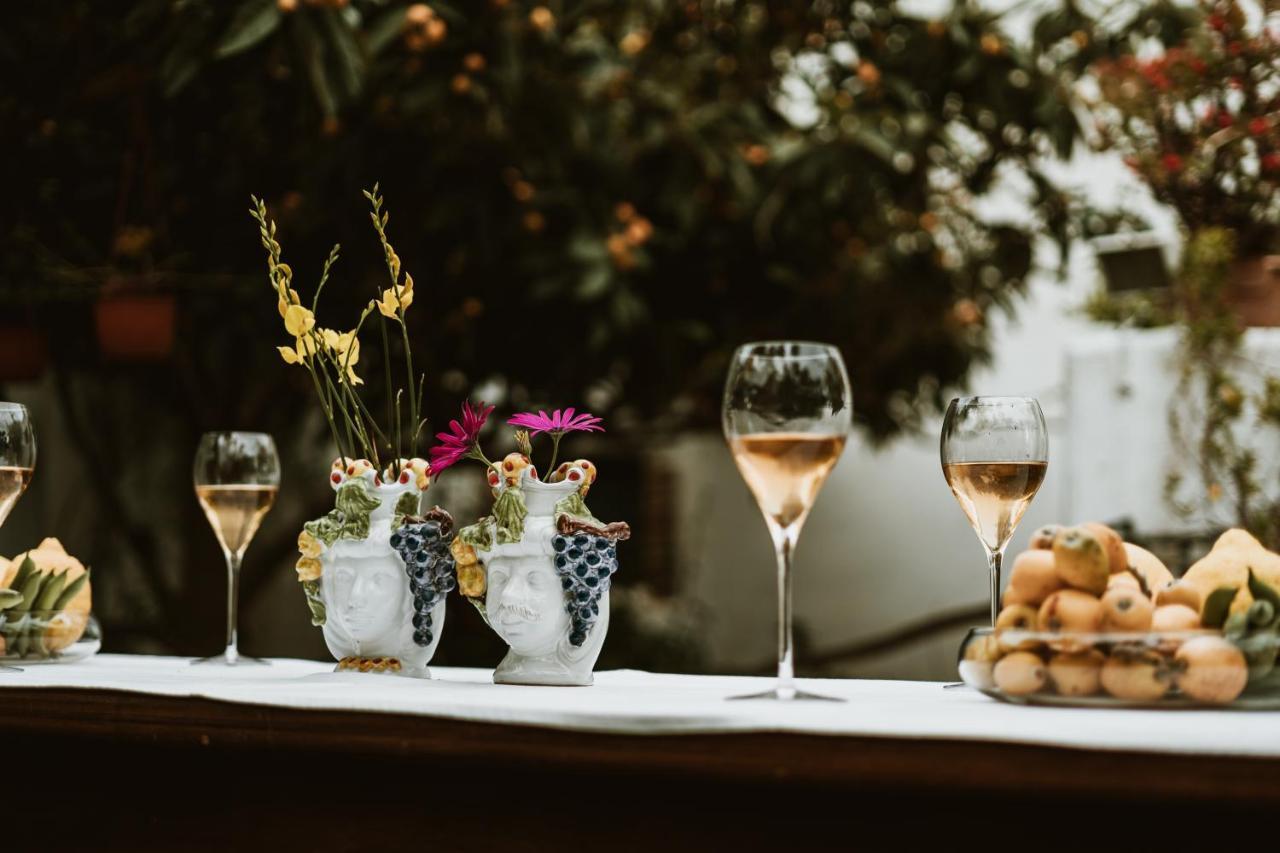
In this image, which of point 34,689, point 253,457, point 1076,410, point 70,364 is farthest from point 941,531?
point 34,689

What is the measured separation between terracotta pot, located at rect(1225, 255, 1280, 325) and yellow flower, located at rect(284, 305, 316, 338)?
2794mm

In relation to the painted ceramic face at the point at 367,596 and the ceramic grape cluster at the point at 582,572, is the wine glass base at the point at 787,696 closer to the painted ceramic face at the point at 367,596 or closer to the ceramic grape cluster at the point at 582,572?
the ceramic grape cluster at the point at 582,572

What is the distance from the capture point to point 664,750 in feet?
2.56

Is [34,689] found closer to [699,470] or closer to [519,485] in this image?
[519,485]

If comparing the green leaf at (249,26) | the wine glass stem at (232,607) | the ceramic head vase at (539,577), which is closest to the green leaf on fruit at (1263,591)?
the ceramic head vase at (539,577)

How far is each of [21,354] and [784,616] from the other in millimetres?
3550

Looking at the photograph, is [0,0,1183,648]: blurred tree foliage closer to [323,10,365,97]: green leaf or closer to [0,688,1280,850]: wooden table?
[323,10,365,97]: green leaf

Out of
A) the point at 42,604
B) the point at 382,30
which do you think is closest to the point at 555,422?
the point at 42,604

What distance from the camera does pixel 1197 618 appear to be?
86 cm

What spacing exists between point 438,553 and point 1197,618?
587 millimetres

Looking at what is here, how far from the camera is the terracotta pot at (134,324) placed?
3.60 metres

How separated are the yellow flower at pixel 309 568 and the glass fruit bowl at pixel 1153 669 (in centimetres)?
59

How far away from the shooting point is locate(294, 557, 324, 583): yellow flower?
3.84 ft

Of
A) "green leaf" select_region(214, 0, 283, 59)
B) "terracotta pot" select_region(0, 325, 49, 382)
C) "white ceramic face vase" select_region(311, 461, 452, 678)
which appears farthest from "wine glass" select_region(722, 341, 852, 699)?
"terracotta pot" select_region(0, 325, 49, 382)
